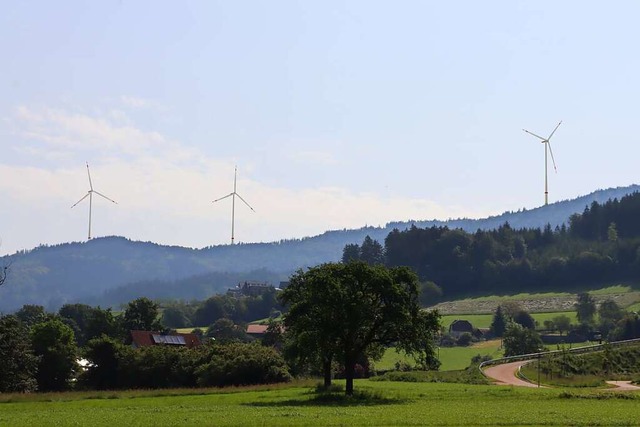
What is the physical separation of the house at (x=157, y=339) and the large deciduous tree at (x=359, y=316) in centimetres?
6417

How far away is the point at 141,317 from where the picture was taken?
16600 centimetres

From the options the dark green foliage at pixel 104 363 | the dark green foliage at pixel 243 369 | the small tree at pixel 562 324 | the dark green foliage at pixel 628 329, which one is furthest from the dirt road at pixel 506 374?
the small tree at pixel 562 324

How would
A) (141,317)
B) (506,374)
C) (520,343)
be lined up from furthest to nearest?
(141,317)
(520,343)
(506,374)

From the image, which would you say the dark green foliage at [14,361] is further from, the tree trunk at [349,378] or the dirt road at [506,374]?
the dirt road at [506,374]

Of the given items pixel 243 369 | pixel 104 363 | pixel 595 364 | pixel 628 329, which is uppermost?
pixel 628 329

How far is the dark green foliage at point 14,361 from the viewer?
9869 cm

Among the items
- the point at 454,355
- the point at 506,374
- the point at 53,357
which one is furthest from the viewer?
the point at 454,355

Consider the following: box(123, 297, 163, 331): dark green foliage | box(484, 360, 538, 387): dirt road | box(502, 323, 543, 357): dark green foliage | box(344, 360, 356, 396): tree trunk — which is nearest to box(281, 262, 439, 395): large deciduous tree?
box(344, 360, 356, 396): tree trunk

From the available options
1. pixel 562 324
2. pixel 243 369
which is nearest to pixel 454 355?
pixel 562 324

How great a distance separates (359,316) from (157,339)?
77278 mm

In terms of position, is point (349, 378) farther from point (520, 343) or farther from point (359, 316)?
point (520, 343)

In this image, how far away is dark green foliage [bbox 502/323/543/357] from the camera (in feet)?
501

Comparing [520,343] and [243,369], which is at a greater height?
[520,343]

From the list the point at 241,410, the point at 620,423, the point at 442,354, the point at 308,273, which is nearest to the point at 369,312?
the point at 308,273
